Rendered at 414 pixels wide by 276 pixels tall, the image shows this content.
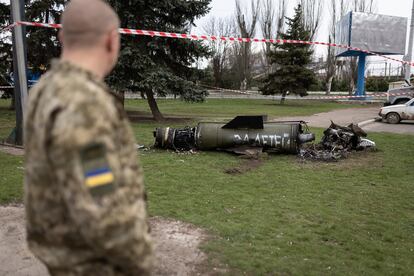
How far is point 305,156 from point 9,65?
18.7m

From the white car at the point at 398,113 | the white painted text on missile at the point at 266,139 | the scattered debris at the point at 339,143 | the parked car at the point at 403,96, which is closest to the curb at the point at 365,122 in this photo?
the white car at the point at 398,113

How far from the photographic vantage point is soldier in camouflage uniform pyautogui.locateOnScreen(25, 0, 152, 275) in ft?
5.23

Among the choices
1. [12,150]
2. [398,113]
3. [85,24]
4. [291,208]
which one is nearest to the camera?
[85,24]

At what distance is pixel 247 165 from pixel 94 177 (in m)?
7.69

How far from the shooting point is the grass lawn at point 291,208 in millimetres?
4453

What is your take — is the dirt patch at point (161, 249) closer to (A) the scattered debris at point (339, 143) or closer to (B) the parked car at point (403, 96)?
(A) the scattered debris at point (339, 143)

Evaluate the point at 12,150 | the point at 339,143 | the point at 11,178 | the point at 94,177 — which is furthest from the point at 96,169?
the point at 339,143

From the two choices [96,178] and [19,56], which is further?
[19,56]

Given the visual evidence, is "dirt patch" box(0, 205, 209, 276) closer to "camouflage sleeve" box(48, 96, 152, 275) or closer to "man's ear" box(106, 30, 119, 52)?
"camouflage sleeve" box(48, 96, 152, 275)

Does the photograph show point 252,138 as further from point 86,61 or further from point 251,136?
point 86,61

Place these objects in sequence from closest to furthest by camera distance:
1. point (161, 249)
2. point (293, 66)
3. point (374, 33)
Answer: point (161, 249)
point (374, 33)
point (293, 66)

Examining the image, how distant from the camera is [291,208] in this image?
620 centimetres

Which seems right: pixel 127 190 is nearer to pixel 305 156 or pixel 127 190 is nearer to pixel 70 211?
pixel 70 211

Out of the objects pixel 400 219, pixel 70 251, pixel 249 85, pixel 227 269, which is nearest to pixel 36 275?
pixel 227 269
